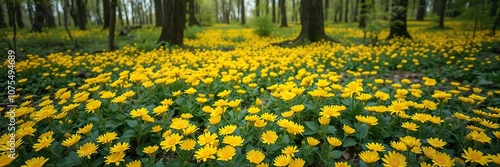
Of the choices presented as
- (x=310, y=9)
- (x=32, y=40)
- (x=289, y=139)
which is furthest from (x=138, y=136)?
(x=32, y=40)

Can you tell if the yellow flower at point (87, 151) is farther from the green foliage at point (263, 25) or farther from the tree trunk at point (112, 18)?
the green foliage at point (263, 25)

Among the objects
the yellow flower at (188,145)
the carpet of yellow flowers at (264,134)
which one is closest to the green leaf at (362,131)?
the carpet of yellow flowers at (264,134)

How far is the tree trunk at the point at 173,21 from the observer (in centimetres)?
814

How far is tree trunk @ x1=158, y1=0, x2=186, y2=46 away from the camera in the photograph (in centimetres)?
814

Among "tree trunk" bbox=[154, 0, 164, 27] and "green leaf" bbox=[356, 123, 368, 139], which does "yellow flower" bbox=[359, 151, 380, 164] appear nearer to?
"green leaf" bbox=[356, 123, 368, 139]

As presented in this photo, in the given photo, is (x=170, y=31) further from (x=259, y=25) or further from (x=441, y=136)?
(x=441, y=136)

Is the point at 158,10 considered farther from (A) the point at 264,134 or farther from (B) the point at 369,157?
(B) the point at 369,157

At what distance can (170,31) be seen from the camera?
852 centimetres

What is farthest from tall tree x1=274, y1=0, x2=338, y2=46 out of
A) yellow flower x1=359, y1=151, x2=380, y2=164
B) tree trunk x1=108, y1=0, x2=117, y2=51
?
yellow flower x1=359, y1=151, x2=380, y2=164

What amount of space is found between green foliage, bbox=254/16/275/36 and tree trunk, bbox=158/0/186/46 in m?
5.81

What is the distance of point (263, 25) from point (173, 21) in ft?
20.3

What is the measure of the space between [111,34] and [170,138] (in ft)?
25.5

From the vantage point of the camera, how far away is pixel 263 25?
13.4 meters

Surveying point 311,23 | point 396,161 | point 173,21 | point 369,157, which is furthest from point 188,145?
point 311,23
